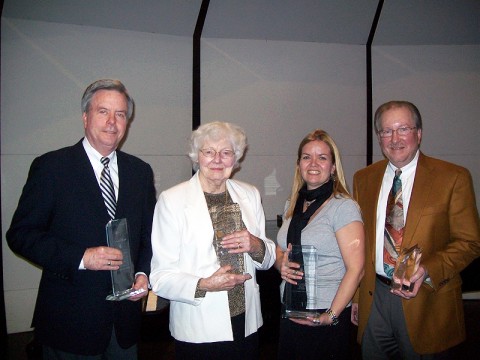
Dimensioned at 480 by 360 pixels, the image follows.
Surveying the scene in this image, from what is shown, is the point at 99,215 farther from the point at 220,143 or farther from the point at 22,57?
the point at 22,57

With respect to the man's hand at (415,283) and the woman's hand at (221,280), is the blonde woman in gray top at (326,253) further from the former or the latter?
the woman's hand at (221,280)

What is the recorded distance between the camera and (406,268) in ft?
5.61

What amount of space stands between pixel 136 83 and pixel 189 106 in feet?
2.30

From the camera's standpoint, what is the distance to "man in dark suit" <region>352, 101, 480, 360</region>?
6.27 feet

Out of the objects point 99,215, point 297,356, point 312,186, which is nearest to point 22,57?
point 99,215

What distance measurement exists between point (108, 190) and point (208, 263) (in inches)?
24.4

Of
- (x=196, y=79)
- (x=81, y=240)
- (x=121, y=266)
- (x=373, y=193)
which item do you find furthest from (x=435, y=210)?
(x=196, y=79)

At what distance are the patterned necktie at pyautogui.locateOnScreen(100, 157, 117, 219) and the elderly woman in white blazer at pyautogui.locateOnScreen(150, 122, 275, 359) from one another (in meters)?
0.22

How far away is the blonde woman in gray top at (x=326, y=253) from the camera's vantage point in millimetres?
1841

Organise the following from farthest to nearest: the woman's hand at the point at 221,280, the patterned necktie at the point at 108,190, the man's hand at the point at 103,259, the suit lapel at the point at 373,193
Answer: the suit lapel at the point at 373,193, the patterned necktie at the point at 108,190, the woman's hand at the point at 221,280, the man's hand at the point at 103,259

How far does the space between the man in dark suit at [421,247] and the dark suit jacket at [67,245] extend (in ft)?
4.68

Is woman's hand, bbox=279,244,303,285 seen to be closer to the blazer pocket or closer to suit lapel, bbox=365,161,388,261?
suit lapel, bbox=365,161,388,261

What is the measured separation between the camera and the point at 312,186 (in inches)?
81.8

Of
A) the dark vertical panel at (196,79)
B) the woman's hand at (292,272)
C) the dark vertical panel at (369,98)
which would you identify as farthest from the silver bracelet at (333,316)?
the dark vertical panel at (369,98)
